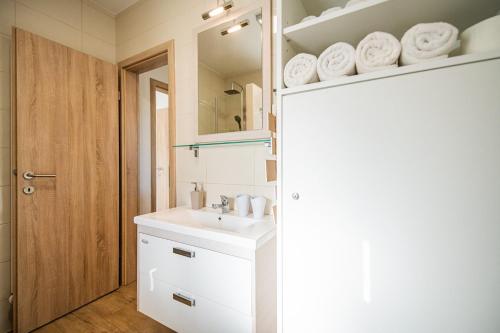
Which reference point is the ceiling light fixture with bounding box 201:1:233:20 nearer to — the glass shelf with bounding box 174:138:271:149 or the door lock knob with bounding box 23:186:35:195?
the glass shelf with bounding box 174:138:271:149

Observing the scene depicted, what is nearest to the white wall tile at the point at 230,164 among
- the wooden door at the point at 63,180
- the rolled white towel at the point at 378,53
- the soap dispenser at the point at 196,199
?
the soap dispenser at the point at 196,199

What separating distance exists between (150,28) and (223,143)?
48.3 inches

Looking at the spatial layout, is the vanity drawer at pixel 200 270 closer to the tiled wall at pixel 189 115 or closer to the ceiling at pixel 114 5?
the tiled wall at pixel 189 115

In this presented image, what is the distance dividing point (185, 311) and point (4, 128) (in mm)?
1607

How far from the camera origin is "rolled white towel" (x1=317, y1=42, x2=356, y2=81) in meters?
0.69

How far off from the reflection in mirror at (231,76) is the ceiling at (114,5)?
917 mm

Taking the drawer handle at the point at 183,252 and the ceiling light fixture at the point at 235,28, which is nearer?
the drawer handle at the point at 183,252

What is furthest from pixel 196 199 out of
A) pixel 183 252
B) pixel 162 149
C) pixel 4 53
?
pixel 162 149

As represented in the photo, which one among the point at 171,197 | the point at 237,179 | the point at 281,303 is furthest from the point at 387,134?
the point at 171,197

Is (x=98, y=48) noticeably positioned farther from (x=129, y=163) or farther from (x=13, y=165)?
(x=13, y=165)

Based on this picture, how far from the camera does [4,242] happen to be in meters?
1.32

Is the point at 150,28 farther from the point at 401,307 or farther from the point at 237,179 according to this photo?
the point at 401,307

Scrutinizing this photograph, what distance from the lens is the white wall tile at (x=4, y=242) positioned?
131cm

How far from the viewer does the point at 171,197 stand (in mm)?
1529
